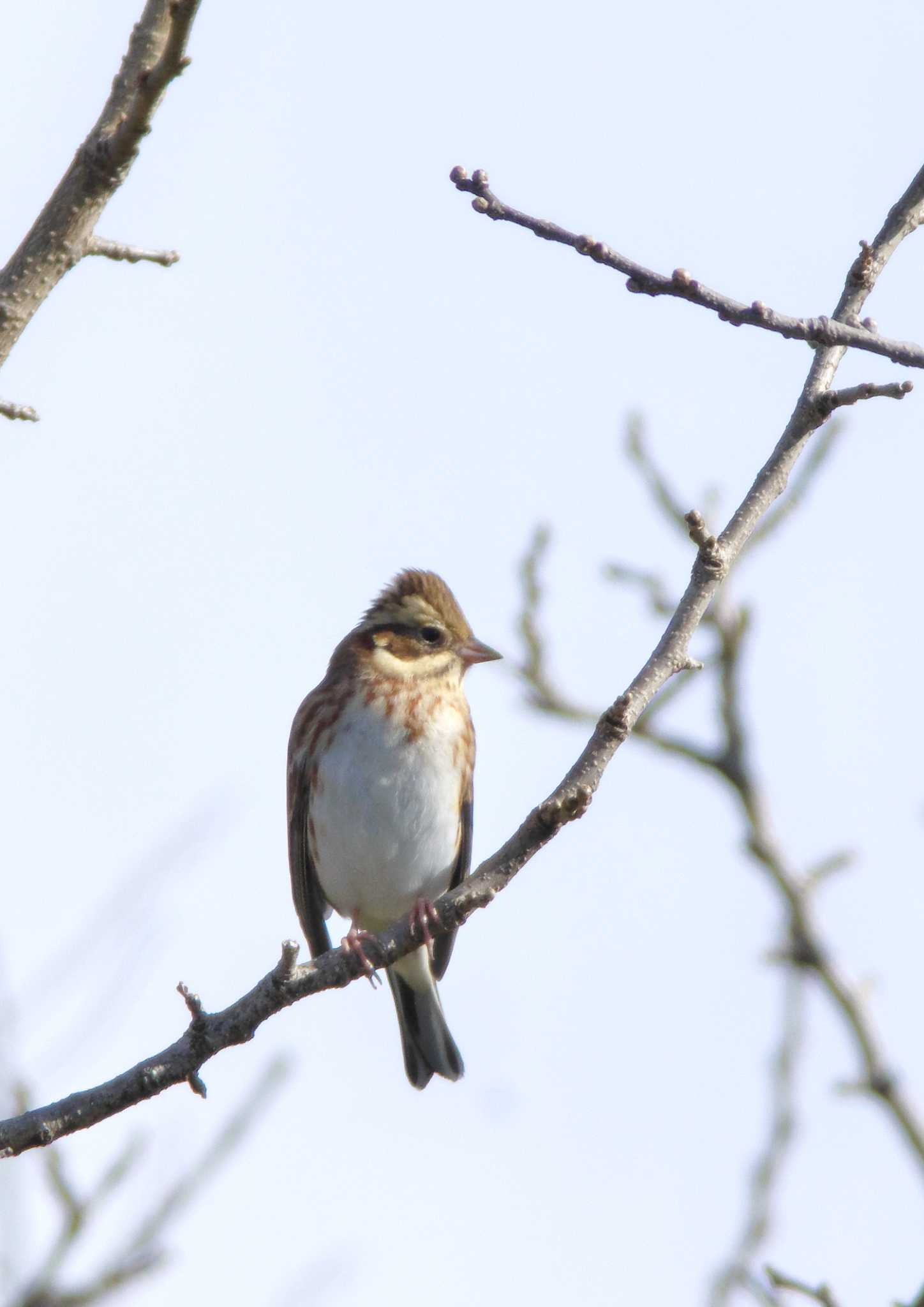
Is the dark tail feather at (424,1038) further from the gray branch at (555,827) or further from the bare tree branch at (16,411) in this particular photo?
the bare tree branch at (16,411)

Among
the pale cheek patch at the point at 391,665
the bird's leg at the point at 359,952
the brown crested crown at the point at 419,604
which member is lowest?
the bird's leg at the point at 359,952

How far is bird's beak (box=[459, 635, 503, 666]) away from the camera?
324 inches

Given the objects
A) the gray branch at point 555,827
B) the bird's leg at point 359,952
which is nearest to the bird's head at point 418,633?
the bird's leg at point 359,952

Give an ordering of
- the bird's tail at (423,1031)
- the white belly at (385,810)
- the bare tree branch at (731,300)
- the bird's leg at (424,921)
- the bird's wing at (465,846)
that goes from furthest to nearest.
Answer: the bird's tail at (423,1031) < the bird's wing at (465,846) < the white belly at (385,810) < the bird's leg at (424,921) < the bare tree branch at (731,300)

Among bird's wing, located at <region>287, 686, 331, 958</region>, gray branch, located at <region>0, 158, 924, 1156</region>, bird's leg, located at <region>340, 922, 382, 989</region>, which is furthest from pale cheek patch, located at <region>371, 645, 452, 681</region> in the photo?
gray branch, located at <region>0, 158, 924, 1156</region>

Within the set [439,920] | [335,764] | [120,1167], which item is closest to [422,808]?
[335,764]

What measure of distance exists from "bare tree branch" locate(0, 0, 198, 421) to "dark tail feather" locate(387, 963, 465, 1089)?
18.3ft

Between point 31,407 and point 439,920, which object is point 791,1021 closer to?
point 439,920

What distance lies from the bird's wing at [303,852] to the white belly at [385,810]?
24cm

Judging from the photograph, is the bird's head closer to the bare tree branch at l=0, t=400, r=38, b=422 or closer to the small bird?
the small bird

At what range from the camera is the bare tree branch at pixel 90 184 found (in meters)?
3.64

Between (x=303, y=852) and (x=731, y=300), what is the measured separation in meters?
5.44

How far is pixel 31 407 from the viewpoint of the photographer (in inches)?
164

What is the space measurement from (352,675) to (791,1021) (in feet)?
11.5
